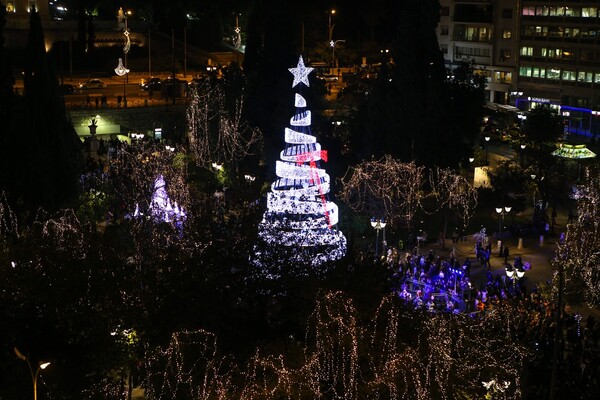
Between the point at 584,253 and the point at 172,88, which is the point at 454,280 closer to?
the point at 584,253

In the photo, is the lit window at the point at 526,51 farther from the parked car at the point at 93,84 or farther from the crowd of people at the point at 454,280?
the crowd of people at the point at 454,280

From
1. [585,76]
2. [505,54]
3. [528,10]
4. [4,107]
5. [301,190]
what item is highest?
[528,10]

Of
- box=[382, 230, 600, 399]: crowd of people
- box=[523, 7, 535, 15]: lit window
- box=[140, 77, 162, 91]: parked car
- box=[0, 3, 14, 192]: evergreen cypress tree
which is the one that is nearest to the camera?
box=[382, 230, 600, 399]: crowd of people

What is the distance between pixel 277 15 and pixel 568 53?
21488 mm

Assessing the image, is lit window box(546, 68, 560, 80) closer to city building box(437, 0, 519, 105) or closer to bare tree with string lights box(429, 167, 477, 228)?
city building box(437, 0, 519, 105)

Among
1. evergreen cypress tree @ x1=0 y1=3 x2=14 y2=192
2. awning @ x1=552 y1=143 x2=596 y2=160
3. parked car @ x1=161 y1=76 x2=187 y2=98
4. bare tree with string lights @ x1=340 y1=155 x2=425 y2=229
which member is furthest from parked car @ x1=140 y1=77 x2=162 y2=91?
awning @ x1=552 y1=143 x2=596 y2=160

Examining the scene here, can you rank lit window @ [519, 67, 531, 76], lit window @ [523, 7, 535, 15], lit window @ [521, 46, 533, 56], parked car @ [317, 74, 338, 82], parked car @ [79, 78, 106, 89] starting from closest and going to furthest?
parked car @ [79, 78, 106, 89]
lit window @ [523, 7, 535, 15]
lit window @ [521, 46, 533, 56]
lit window @ [519, 67, 531, 76]
parked car @ [317, 74, 338, 82]

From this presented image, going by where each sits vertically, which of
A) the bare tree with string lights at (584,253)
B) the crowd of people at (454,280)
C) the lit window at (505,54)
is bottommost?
the crowd of people at (454,280)

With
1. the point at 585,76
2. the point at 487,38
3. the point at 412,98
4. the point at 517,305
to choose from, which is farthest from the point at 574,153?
the point at 487,38

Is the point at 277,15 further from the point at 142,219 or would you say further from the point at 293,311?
the point at 293,311

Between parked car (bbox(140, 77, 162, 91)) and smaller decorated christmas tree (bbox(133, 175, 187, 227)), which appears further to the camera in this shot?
parked car (bbox(140, 77, 162, 91))

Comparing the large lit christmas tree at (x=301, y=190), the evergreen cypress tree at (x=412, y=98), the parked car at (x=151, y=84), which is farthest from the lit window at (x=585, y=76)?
the large lit christmas tree at (x=301, y=190)

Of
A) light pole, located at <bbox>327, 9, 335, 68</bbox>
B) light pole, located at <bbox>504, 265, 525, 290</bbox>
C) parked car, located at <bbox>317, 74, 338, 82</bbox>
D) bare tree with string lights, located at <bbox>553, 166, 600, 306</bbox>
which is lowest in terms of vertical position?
light pole, located at <bbox>504, 265, 525, 290</bbox>

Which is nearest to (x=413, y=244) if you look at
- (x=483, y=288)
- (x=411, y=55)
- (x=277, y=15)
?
(x=483, y=288)
